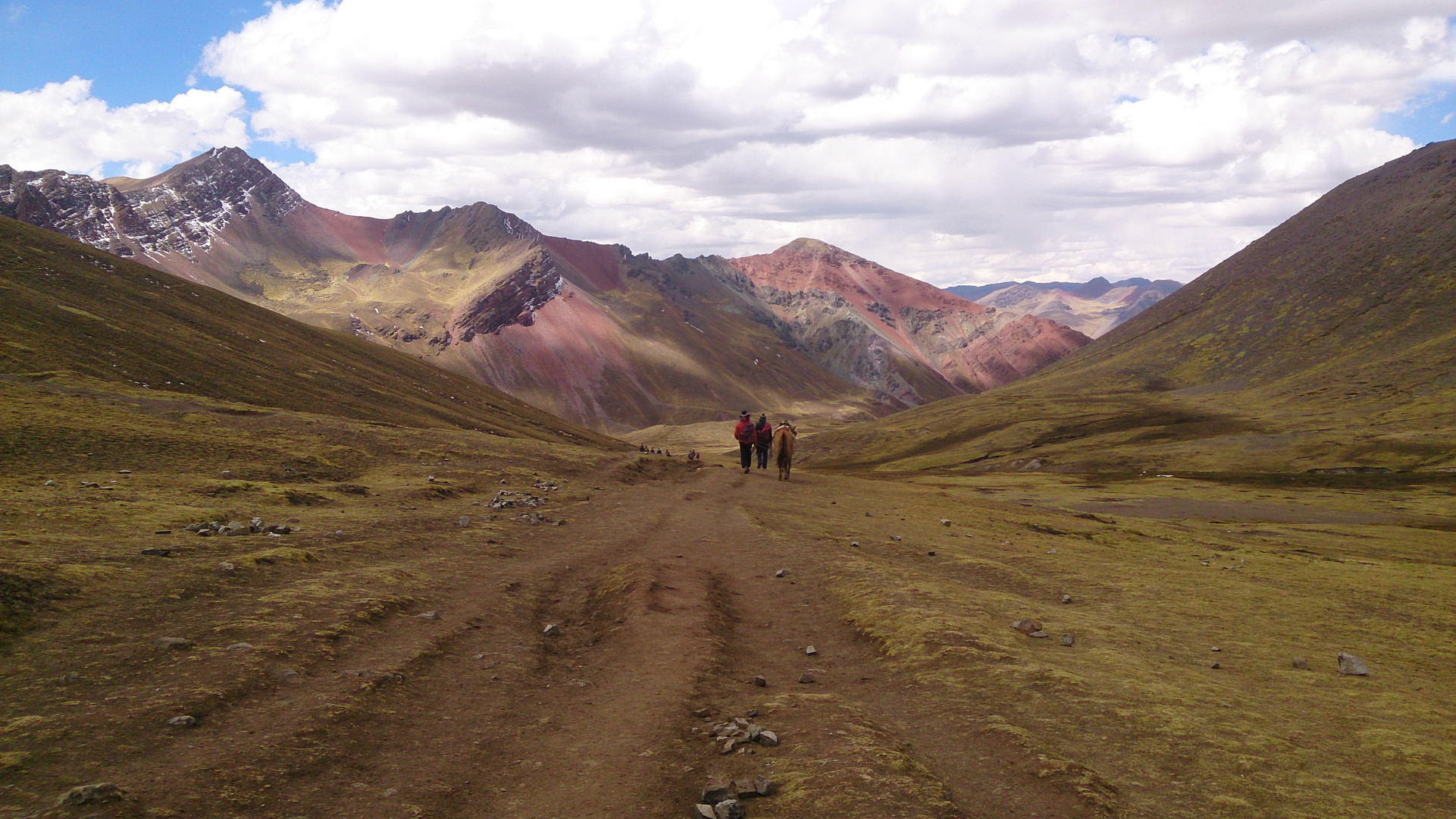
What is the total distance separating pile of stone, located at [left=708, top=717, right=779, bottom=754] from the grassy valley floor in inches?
13.3

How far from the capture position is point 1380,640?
2034 cm

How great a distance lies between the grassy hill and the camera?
5897 cm

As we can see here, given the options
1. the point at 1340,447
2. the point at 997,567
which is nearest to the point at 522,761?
the point at 997,567

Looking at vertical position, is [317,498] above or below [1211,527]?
above

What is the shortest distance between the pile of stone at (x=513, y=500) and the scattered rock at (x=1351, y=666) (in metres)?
26.8

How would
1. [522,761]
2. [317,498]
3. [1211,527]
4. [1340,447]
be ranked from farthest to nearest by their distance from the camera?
[1340,447] → [1211,527] → [317,498] → [522,761]

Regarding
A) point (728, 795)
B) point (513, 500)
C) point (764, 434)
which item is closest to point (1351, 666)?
point (728, 795)

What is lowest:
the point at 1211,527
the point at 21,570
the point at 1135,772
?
the point at 1211,527

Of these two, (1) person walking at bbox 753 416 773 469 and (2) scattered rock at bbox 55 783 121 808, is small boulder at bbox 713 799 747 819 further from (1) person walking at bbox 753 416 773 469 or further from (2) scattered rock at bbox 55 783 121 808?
(1) person walking at bbox 753 416 773 469

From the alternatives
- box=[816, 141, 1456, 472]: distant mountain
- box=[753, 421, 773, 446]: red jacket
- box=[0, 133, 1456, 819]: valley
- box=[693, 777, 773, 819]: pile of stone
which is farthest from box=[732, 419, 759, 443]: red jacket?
box=[816, 141, 1456, 472]: distant mountain

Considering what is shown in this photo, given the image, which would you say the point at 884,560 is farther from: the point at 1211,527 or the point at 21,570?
the point at 1211,527

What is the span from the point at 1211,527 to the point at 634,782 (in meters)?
57.4

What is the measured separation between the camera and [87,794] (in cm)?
841

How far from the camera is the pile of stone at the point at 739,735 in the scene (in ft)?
38.0
